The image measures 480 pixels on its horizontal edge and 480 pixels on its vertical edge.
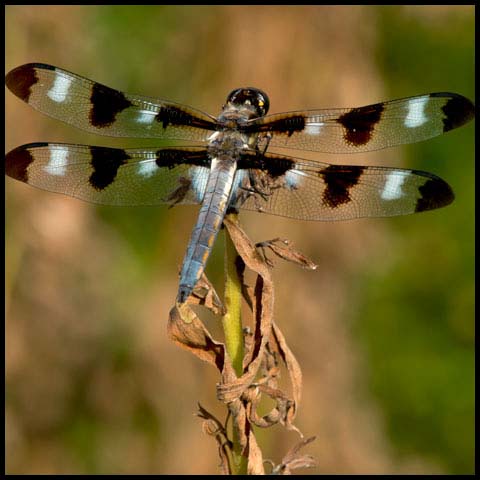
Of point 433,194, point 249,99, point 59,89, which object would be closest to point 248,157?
point 249,99

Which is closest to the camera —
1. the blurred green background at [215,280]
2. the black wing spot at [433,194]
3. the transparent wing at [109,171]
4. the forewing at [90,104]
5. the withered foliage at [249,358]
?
the withered foliage at [249,358]

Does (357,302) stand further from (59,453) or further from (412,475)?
(59,453)

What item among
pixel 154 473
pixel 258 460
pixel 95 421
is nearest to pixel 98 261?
pixel 95 421

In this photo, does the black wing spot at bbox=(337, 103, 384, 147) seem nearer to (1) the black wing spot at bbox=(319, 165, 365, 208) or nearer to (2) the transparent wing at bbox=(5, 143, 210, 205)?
(1) the black wing spot at bbox=(319, 165, 365, 208)

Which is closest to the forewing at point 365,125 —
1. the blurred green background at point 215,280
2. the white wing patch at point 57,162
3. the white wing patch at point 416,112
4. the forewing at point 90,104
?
the white wing patch at point 416,112

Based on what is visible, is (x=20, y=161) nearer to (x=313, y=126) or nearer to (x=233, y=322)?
(x=313, y=126)

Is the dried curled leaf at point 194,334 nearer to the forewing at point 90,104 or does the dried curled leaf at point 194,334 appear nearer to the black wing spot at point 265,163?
the black wing spot at point 265,163

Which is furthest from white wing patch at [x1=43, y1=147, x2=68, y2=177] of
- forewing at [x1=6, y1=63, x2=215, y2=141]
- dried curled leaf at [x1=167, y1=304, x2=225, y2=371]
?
dried curled leaf at [x1=167, y1=304, x2=225, y2=371]
